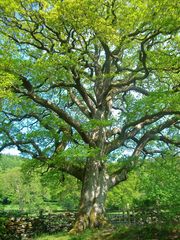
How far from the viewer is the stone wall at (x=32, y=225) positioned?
16719mm

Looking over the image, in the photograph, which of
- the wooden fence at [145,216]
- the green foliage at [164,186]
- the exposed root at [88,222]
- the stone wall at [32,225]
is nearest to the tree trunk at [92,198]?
the exposed root at [88,222]

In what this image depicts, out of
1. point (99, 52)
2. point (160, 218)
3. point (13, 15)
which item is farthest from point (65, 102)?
point (160, 218)

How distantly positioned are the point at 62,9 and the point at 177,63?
5.01 metres

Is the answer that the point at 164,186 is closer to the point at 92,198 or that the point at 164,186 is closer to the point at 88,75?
the point at 92,198

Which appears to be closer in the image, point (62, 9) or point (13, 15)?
point (62, 9)

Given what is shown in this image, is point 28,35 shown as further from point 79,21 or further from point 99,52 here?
point 99,52

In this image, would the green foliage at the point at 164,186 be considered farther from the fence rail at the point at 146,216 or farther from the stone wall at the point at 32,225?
the stone wall at the point at 32,225

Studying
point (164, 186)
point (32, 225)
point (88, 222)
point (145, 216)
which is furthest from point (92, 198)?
point (32, 225)

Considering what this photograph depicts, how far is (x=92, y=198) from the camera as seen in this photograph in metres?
14.4

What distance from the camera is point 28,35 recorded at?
46.7 ft

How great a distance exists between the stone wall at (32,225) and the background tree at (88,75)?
326 centimetres

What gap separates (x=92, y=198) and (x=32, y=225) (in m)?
5.22

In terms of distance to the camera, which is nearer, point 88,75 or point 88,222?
point 88,222

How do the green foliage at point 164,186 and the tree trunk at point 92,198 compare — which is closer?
the green foliage at point 164,186
